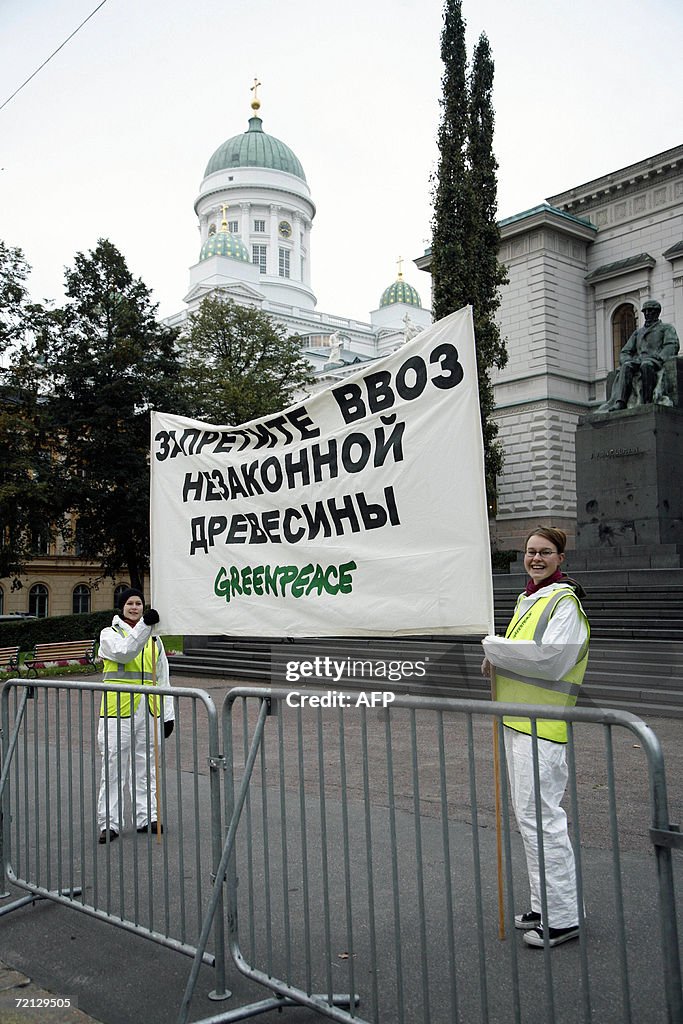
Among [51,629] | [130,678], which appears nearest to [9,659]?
[51,629]

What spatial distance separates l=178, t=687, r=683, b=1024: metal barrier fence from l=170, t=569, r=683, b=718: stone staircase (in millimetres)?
7005

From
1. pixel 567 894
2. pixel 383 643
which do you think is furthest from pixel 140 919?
pixel 383 643

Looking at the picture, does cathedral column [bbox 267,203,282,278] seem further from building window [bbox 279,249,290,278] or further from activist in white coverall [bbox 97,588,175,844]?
activist in white coverall [bbox 97,588,175,844]

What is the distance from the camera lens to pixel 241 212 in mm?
99500

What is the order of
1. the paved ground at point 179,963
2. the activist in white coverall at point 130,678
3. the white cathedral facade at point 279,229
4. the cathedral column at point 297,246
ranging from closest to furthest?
the paved ground at point 179,963 → the activist in white coverall at point 130,678 → the white cathedral facade at point 279,229 → the cathedral column at point 297,246

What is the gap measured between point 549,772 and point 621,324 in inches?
1666

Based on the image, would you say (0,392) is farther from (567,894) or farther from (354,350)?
(354,350)

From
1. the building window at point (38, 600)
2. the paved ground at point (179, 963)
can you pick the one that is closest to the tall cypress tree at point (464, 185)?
the paved ground at point (179, 963)

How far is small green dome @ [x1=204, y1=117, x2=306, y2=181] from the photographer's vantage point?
329ft

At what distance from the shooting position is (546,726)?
4.30 m

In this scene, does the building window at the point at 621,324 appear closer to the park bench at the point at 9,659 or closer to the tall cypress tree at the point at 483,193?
the tall cypress tree at the point at 483,193

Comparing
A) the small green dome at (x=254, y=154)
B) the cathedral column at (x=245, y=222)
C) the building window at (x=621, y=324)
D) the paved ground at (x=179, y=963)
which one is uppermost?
the small green dome at (x=254, y=154)

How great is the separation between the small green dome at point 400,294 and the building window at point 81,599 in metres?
57.3

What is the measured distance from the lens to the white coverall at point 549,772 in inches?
165
